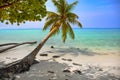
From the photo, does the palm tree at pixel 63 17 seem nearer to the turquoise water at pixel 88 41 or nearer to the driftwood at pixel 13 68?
the turquoise water at pixel 88 41

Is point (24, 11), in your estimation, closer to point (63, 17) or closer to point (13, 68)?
point (13, 68)

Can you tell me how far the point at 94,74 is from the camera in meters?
5.14

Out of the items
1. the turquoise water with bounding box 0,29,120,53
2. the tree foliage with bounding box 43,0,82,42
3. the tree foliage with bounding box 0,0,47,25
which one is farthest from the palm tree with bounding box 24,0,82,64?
the tree foliage with bounding box 0,0,47,25

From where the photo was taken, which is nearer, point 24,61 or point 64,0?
point 24,61

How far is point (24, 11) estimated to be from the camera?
3830 millimetres

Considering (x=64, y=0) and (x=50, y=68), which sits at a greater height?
(x=64, y=0)

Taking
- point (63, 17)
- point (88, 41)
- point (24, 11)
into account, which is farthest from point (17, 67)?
point (88, 41)

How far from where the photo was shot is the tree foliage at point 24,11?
11.8 feet

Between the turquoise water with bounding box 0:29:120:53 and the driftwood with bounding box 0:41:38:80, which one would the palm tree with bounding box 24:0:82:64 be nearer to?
the turquoise water with bounding box 0:29:120:53

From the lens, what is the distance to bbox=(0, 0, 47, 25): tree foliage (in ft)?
11.8

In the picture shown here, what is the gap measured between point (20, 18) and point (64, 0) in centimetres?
498

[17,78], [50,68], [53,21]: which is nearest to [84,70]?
[50,68]

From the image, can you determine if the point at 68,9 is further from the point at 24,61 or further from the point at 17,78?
the point at 17,78

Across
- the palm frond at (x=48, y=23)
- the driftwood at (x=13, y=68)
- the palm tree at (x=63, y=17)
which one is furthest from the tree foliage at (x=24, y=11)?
the palm frond at (x=48, y=23)
